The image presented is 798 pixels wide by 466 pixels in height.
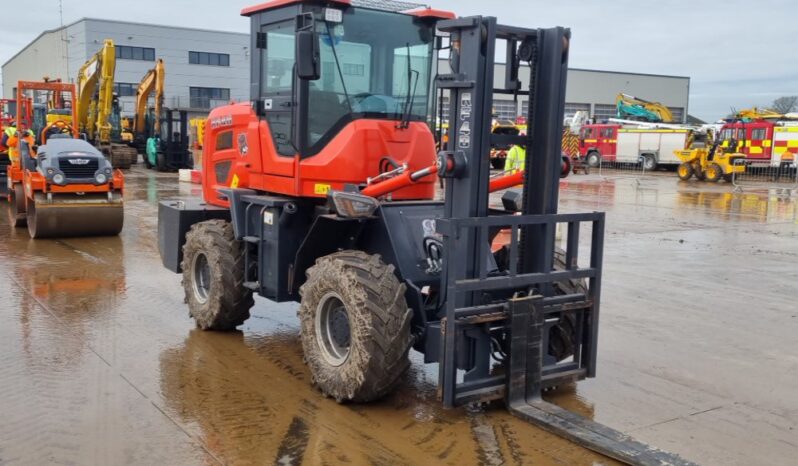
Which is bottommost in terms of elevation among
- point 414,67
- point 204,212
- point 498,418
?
point 498,418

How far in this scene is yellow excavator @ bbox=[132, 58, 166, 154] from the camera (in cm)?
2959

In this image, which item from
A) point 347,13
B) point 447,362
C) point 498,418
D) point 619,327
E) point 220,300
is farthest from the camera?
point 619,327

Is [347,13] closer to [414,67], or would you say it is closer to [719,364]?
[414,67]

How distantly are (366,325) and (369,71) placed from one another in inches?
84.5

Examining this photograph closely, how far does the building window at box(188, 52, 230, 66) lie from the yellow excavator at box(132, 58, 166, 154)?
23775 millimetres

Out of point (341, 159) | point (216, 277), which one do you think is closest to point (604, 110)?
point (216, 277)

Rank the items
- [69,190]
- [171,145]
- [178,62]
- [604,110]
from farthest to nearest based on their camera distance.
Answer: [604,110] → [178,62] → [171,145] → [69,190]

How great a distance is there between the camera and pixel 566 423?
15.8 ft

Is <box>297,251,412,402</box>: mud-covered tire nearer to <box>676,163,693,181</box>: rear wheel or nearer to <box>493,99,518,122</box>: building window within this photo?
<box>493,99,518,122</box>: building window

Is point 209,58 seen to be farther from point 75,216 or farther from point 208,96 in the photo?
point 75,216

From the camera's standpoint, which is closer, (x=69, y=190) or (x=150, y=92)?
(x=69, y=190)

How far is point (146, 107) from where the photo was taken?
3338 cm

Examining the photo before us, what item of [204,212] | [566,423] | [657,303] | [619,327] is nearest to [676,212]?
[657,303]

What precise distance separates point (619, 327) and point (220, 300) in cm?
383
